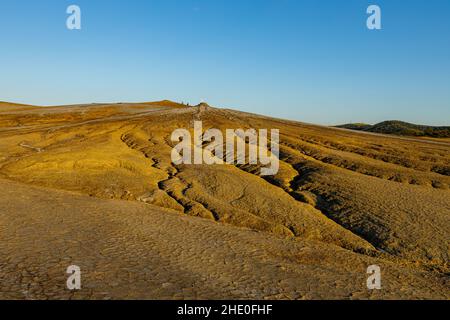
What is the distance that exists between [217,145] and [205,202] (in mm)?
9263

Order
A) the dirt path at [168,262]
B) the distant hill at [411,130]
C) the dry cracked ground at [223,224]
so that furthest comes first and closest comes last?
the distant hill at [411,130]
the dry cracked ground at [223,224]
the dirt path at [168,262]

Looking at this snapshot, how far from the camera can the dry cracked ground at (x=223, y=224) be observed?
748cm

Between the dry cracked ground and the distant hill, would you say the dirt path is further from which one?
the distant hill

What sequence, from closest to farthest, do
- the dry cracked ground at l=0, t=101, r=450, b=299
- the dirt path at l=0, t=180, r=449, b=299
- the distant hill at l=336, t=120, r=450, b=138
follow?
the dirt path at l=0, t=180, r=449, b=299
the dry cracked ground at l=0, t=101, r=450, b=299
the distant hill at l=336, t=120, r=450, b=138

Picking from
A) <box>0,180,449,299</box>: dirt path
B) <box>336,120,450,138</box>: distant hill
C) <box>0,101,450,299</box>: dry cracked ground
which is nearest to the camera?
<box>0,180,449,299</box>: dirt path

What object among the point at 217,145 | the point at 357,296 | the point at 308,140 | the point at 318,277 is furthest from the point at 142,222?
the point at 308,140

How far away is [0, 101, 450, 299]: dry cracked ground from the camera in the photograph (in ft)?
24.5

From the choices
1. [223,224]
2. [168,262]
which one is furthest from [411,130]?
[168,262]

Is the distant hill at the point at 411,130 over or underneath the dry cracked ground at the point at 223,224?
over

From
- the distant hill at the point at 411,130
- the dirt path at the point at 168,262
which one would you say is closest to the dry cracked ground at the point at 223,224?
the dirt path at the point at 168,262

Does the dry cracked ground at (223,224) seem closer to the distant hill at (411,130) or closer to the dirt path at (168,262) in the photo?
the dirt path at (168,262)

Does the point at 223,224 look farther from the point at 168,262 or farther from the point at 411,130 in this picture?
the point at 411,130

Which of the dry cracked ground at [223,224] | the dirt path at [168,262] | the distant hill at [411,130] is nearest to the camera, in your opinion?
the dirt path at [168,262]

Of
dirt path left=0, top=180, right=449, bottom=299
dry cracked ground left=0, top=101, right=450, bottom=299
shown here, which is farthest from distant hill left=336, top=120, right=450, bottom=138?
dirt path left=0, top=180, right=449, bottom=299
